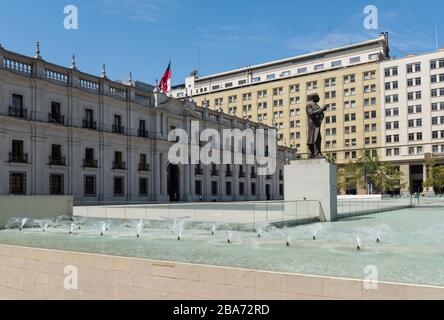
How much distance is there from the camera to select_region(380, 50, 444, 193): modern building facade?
273 ft

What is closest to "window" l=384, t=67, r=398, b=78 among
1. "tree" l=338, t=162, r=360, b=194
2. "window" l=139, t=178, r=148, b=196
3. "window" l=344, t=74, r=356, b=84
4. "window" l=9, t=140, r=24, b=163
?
"window" l=344, t=74, r=356, b=84

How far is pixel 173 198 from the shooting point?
52812 mm

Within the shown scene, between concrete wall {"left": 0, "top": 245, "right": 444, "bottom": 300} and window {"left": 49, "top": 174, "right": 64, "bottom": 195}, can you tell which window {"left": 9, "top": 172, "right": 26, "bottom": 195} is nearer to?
window {"left": 49, "top": 174, "right": 64, "bottom": 195}

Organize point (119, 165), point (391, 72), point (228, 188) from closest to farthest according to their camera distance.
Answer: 1. point (119, 165)
2. point (228, 188)
3. point (391, 72)

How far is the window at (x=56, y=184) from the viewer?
3884 cm

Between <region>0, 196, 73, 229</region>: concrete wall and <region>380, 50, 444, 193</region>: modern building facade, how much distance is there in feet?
251

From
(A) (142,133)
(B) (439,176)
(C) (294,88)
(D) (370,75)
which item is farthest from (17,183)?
(D) (370,75)

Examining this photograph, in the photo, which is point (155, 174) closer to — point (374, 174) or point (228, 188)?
point (228, 188)

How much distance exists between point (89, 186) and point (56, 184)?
11.6ft

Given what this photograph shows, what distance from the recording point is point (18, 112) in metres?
36.8

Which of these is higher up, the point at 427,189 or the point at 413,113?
the point at 413,113

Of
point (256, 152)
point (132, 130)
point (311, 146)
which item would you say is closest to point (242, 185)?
point (256, 152)

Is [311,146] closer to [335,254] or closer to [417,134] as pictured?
[335,254]

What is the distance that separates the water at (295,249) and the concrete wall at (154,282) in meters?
1.37
